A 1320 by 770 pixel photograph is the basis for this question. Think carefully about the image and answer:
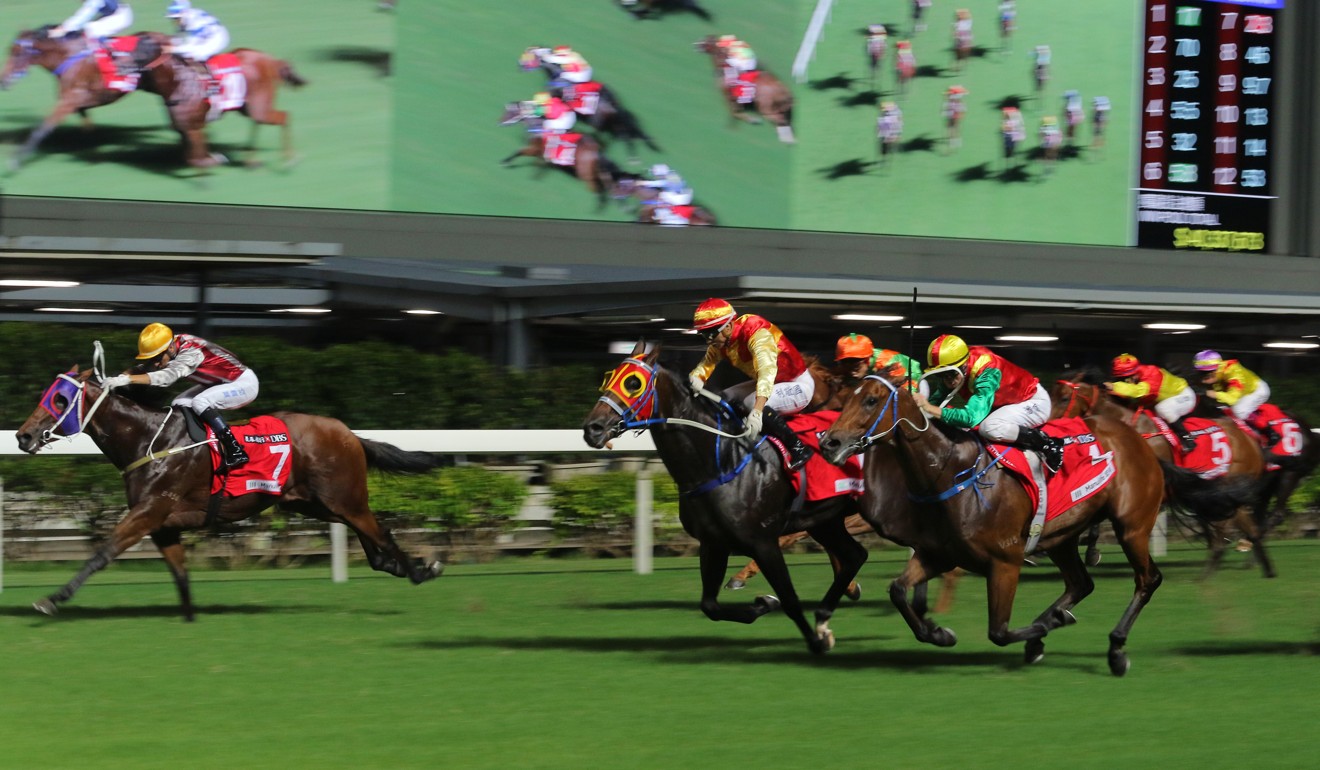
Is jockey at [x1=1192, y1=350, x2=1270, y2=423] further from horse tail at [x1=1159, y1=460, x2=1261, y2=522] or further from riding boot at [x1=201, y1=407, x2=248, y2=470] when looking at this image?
riding boot at [x1=201, y1=407, x2=248, y2=470]

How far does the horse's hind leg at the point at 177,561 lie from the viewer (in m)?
7.10

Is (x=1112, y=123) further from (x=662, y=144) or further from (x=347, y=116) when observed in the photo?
(x=347, y=116)

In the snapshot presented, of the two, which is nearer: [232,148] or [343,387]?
[343,387]

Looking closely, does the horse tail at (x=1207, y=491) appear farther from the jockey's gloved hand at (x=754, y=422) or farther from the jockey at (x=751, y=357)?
the jockey's gloved hand at (x=754, y=422)

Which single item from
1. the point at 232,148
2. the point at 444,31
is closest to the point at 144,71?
the point at 232,148

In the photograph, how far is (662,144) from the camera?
1473cm

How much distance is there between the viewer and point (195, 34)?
13000 mm

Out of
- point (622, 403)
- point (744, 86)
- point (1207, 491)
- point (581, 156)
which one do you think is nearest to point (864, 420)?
point (622, 403)

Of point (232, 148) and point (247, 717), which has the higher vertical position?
point (232, 148)

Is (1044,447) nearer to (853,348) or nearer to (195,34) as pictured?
(853,348)

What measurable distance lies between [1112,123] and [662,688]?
40.0ft

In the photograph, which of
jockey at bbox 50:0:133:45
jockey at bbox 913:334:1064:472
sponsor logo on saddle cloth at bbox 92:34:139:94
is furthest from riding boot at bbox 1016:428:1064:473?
jockey at bbox 50:0:133:45

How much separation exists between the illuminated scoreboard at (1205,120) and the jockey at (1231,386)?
23.7ft

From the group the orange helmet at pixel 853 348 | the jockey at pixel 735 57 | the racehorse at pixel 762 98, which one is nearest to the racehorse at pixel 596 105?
the racehorse at pixel 762 98
